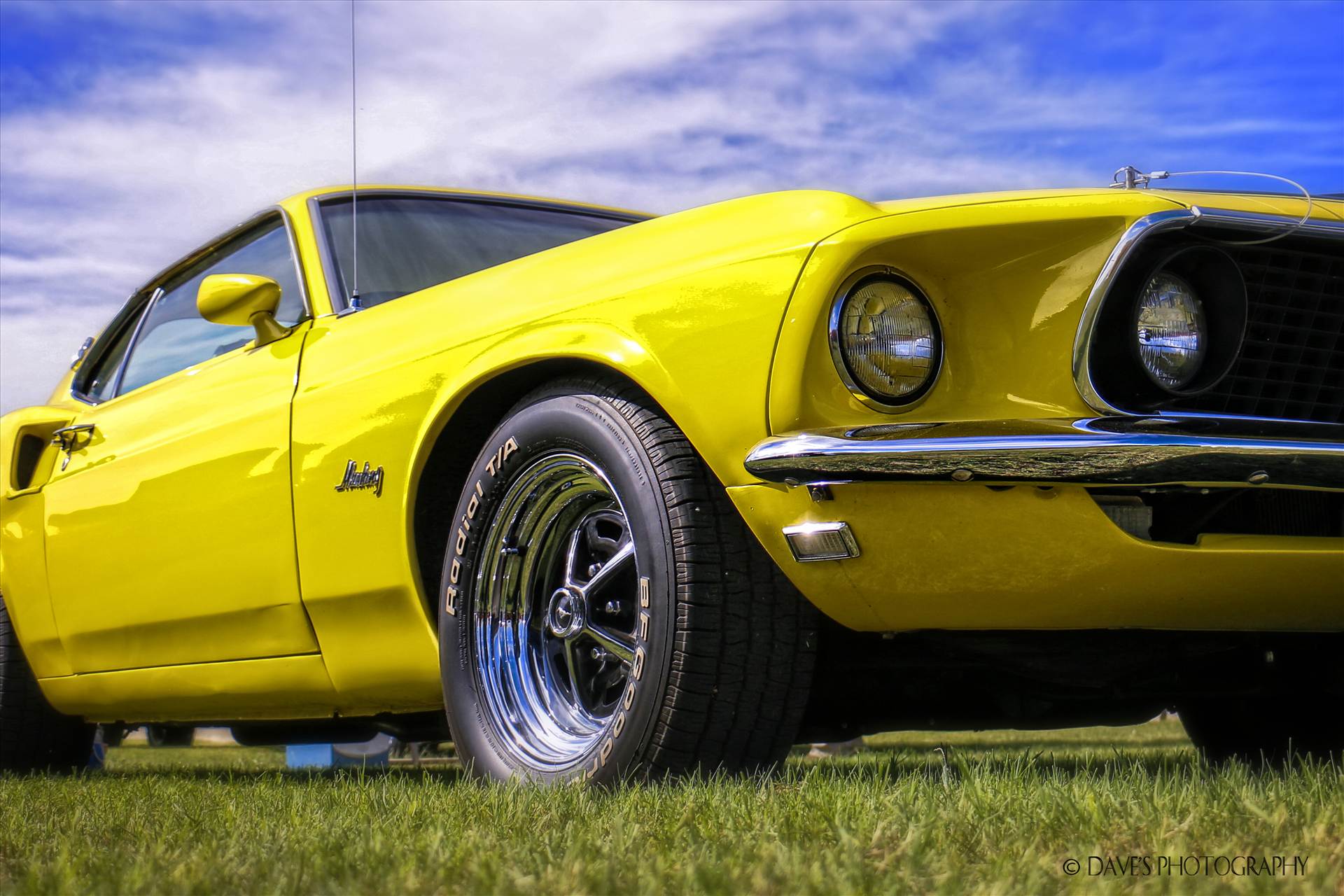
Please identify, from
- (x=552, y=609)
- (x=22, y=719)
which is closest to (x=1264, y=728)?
(x=552, y=609)

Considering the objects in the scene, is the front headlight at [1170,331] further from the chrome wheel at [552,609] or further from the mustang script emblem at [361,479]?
the mustang script emblem at [361,479]

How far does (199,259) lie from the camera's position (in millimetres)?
4484

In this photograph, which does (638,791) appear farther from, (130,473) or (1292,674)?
(130,473)

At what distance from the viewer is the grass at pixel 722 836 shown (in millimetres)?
1586

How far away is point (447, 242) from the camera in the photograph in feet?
12.6

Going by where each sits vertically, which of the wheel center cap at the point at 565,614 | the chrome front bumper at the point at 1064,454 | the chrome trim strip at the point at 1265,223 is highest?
the chrome trim strip at the point at 1265,223

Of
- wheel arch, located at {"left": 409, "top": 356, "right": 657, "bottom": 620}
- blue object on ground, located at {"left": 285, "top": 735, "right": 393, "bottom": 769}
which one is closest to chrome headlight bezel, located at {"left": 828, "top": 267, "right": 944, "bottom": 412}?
wheel arch, located at {"left": 409, "top": 356, "right": 657, "bottom": 620}

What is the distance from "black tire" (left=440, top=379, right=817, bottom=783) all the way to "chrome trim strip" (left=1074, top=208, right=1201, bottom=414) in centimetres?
58

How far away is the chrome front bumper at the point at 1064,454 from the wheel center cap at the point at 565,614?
62 centimetres

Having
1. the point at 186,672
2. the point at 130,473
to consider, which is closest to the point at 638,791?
the point at 186,672

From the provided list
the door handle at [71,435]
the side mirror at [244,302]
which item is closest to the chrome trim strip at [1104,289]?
the side mirror at [244,302]

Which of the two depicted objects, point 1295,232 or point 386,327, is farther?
point 386,327

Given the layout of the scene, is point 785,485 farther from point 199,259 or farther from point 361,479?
point 199,259

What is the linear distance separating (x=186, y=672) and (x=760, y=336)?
2.02 metres
